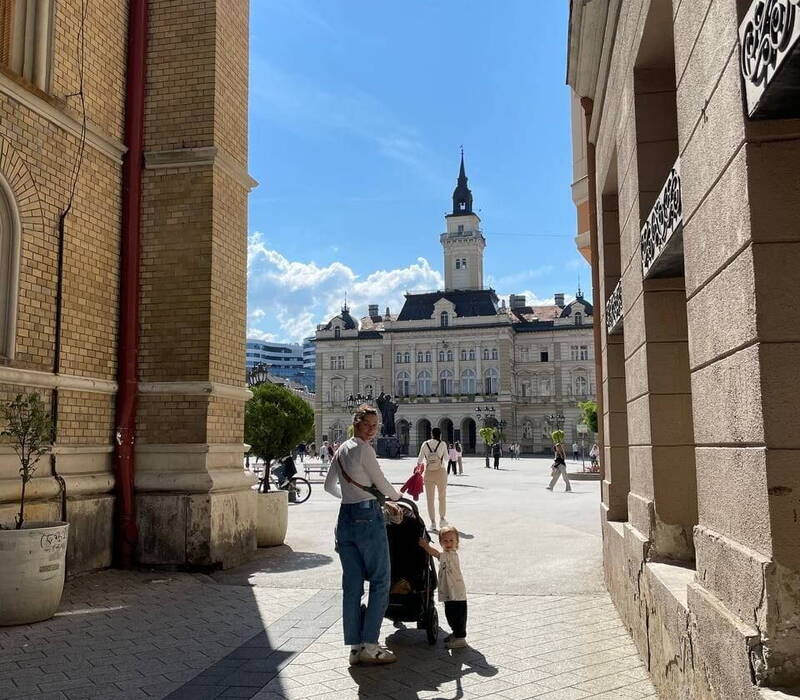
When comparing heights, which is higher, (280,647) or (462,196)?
(462,196)

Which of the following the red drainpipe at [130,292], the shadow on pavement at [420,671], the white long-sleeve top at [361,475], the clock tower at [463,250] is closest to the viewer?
the shadow on pavement at [420,671]

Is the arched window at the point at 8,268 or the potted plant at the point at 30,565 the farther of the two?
the arched window at the point at 8,268

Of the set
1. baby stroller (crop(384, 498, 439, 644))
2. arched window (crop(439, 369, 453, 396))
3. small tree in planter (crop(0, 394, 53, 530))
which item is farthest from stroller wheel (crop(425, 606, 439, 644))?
arched window (crop(439, 369, 453, 396))

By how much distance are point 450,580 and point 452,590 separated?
0.08 m

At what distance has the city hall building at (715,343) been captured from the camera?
263cm

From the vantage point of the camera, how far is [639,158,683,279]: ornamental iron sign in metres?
4.11

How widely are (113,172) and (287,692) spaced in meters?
7.19

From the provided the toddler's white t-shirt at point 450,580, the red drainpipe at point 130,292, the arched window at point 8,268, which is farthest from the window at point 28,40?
the toddler's white t-shirt at point 450,580

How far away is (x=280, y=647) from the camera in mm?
5918

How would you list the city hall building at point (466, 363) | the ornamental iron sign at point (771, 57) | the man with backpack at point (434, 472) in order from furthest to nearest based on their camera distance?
the city hall building at point (466, 363) → the man with backpack at point (434, 472) → the ornamental iron sign at point (771, 57)

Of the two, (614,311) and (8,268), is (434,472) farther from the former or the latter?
(8,268)

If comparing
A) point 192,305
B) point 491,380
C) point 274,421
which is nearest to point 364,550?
point 192,305

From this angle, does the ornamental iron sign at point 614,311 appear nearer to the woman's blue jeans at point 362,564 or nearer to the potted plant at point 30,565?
the woman's blue jeans at point 362,564

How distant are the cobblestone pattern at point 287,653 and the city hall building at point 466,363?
79775 mm
